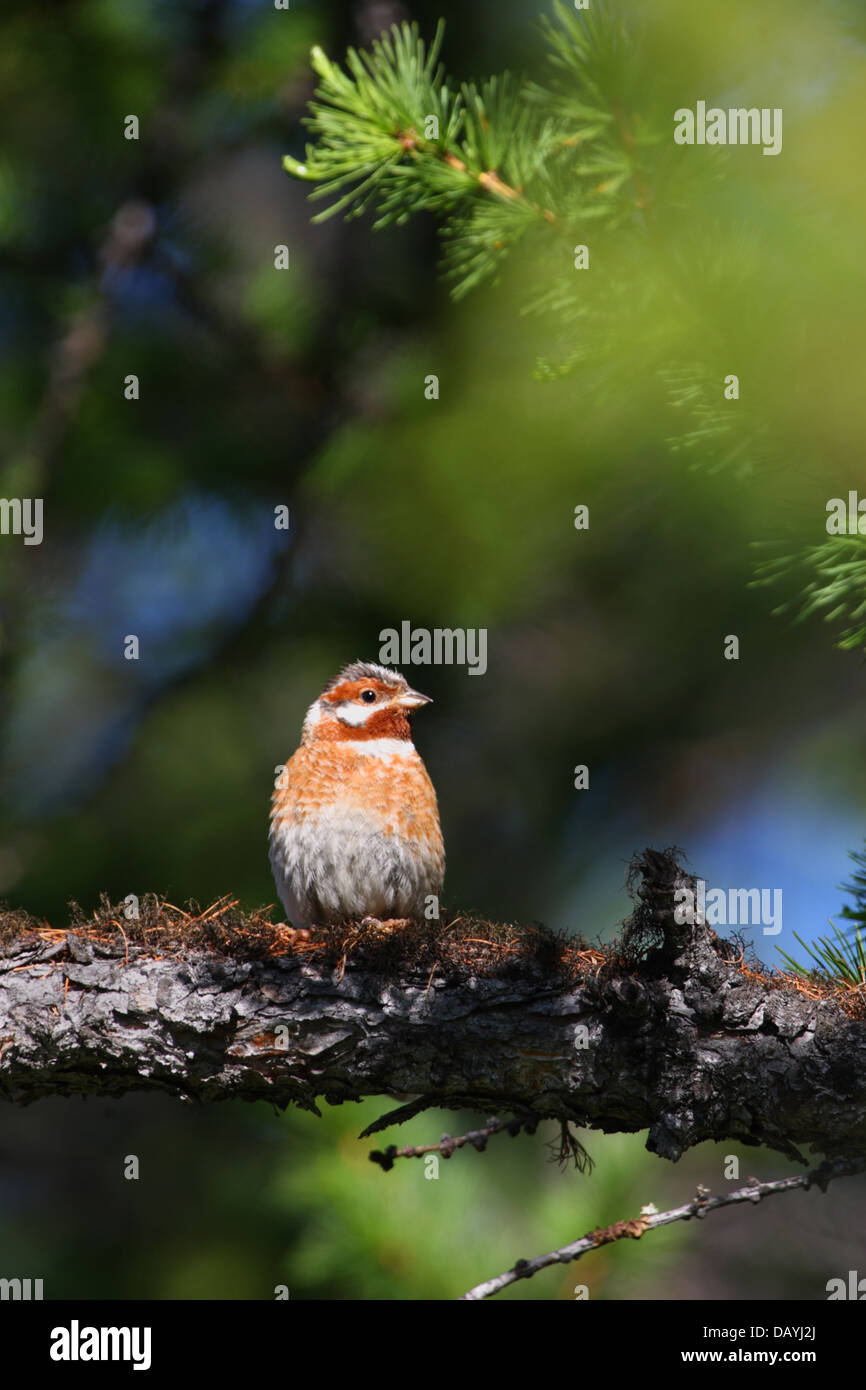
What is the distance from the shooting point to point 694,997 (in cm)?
337

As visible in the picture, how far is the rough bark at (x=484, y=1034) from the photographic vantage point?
332 cm

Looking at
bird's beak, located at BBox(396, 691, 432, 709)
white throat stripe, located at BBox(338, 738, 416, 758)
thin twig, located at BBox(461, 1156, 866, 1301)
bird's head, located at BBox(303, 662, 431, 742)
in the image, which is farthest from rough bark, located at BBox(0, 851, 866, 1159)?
bird's beak, located at BBox(396, 691, 432, 709)

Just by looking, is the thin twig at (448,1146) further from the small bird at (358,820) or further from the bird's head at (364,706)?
the bird's head at (364,706)

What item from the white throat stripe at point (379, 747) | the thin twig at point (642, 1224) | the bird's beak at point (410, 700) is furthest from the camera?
the bird's beak at point (410, 700)

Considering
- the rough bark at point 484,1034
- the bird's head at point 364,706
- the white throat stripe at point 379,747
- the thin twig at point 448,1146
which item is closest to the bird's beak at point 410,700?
the bird's head at point 364,706

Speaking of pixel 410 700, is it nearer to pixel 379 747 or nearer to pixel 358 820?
pixel 379 747

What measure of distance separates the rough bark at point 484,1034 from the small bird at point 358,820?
29.5 inches

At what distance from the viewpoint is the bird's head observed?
5.16 metres

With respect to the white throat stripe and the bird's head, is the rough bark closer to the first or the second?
the white throat stripe

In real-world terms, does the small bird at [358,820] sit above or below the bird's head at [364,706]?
below

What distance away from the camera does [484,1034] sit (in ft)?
11.6

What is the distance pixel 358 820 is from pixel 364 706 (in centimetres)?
62

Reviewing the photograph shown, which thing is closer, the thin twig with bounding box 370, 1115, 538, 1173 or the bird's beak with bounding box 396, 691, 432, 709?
the thin twig with bounding box 370, 1115, 538, 1173

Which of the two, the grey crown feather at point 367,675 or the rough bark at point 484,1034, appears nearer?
the rough bark at point 484,1034
